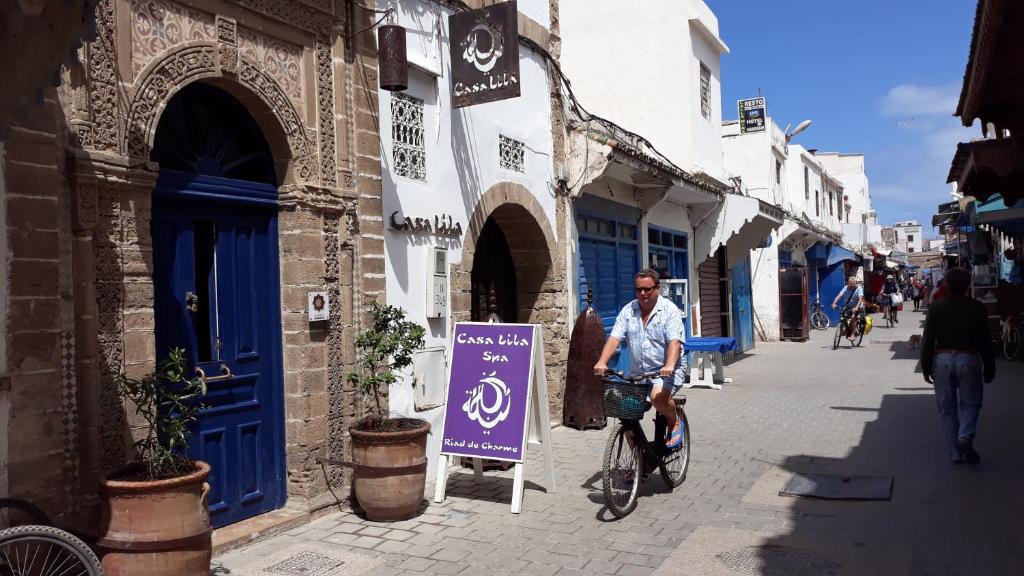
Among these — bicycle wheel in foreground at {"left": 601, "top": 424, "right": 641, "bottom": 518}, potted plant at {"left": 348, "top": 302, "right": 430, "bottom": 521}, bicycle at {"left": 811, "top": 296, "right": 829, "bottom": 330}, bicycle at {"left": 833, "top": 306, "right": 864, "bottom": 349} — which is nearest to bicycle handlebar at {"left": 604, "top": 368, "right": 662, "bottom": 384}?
bicycle wheel in foreground at {"left": 601, "top": 424, "right": 641, "bottom": 518}

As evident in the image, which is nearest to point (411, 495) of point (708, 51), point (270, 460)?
point (270, 460)

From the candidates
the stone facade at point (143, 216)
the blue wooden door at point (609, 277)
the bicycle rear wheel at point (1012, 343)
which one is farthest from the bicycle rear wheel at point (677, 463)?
the bicycle rear wheel at point (1012, 343)

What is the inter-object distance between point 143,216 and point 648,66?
12.7 metres

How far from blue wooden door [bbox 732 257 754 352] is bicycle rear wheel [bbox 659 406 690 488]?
476 inches

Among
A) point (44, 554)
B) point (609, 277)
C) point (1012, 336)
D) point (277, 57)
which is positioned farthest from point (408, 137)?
point (1012, 336)

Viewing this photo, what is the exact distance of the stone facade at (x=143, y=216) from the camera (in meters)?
3.99

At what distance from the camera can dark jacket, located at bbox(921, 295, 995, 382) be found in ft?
22.7

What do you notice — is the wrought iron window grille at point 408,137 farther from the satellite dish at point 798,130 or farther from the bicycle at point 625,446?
the satellite dish at point 798,130

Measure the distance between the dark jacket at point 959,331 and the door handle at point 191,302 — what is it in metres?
5.87

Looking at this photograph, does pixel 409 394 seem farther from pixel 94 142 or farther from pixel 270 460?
pixel 94 142

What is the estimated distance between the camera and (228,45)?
17.1ft

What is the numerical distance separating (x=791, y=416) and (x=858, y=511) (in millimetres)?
4291

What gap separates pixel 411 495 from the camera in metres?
5.71

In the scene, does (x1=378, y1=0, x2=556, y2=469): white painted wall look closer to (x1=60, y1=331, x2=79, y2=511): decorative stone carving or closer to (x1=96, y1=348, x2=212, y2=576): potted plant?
(x1=96, y1=348, x2=212, y2=576): potted plant
